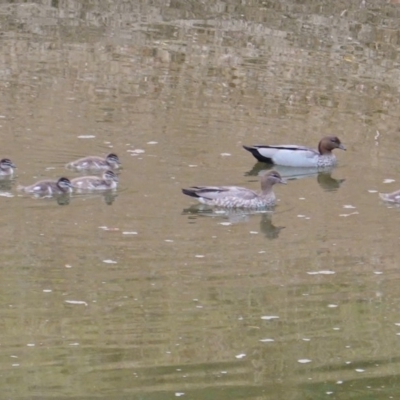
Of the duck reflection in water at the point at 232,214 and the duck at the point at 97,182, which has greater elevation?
the duck at the point at 97,182

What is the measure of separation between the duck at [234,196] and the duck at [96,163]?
1206mm

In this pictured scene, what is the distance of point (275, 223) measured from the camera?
→ 42.7ft

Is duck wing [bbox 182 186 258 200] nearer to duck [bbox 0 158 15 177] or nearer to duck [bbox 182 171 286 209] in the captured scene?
duck [bbox 182 171 286 209]

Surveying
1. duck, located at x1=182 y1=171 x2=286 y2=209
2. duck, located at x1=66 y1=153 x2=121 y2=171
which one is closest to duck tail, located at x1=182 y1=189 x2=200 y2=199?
duck, located at x1=182 y1=171 x2=286 y2=209

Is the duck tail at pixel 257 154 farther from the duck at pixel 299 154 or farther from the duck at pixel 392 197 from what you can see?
the duck at pixel 392 197

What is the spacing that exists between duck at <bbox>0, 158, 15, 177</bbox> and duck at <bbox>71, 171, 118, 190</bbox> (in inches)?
29.8

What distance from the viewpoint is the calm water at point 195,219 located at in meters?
8.73

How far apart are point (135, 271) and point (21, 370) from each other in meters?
2.56

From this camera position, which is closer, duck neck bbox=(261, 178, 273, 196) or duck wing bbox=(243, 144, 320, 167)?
duck neck bbox=(261, 178, 273, 196)

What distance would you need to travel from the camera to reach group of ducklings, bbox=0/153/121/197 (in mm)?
13273

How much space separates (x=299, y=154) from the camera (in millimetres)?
15898

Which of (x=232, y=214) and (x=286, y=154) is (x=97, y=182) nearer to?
(x=232, y=214)

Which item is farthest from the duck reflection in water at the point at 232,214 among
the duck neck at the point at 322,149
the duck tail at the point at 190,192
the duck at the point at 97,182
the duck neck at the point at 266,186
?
the duck neck at the point at 322,149

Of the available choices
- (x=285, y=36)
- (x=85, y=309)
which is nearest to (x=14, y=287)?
(x=85, y=309)
